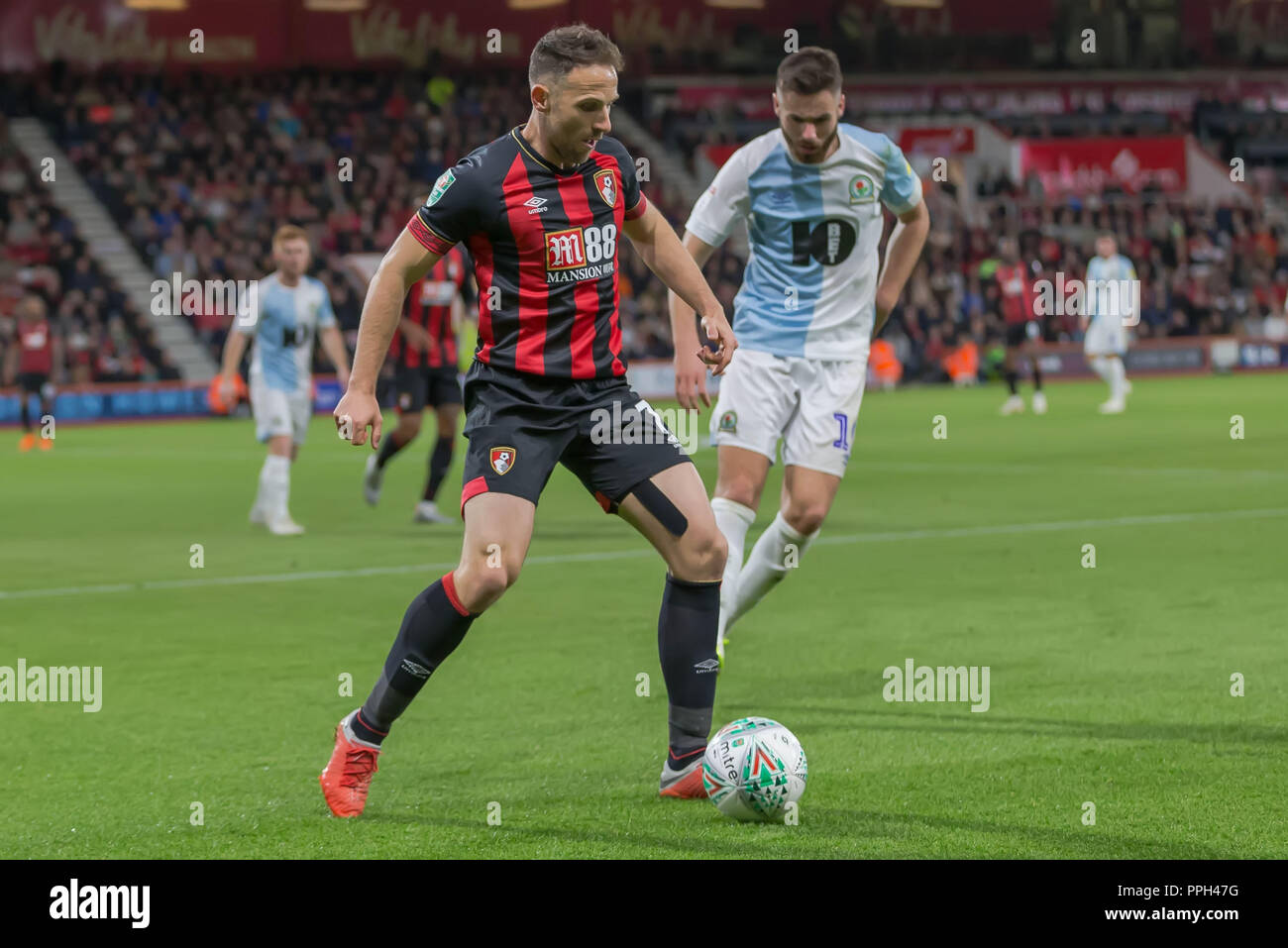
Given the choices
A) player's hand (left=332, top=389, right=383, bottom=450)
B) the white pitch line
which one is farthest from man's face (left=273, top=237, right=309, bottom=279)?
player's hand (left=332, top=389, right=383, bottom=450)

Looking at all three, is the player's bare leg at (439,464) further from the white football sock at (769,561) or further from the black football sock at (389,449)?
the white football sock at (769,561)

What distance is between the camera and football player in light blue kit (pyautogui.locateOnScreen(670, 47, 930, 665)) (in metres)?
7.64

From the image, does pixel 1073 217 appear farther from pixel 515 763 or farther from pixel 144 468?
pixel 515 763

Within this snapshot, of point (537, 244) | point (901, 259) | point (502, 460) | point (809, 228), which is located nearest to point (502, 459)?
point (502, 460)

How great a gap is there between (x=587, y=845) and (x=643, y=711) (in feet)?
6.69

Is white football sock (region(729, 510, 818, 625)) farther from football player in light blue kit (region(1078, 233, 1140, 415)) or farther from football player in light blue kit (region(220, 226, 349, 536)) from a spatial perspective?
football player in light blue kit (region(1078, 233, 1140, 415))

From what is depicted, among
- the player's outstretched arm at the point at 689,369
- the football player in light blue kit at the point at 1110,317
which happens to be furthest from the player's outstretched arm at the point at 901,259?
the football player in light blue kit at the point at 1110,317

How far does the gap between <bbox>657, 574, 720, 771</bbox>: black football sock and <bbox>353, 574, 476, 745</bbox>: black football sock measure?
24.8 inches

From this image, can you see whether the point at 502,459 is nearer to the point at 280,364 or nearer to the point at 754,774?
the point at 754,774

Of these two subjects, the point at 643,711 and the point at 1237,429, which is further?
the point at 1237,429

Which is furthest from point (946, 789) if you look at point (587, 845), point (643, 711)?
point (643, 711)

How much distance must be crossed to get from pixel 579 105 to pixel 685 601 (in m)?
1.50

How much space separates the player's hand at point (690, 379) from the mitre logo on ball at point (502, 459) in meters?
0.92

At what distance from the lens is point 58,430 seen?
90.2 ft
